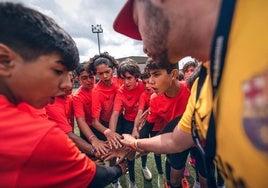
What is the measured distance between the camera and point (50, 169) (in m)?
1.40

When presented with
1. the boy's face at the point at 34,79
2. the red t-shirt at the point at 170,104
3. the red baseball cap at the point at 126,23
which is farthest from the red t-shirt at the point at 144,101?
the boy's face at the point at 34,79

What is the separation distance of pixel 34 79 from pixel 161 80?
8.13 ft

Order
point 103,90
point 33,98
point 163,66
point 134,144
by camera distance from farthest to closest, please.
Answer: point 103,90, point 134,144, point 163,66, point 33,98

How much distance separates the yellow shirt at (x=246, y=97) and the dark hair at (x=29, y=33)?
100 cm

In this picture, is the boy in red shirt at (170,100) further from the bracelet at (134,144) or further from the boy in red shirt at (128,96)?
the bracelet at (134,144)

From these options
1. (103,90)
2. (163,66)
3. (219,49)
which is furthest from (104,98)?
(219,49)

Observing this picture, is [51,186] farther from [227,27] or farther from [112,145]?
[112,145]

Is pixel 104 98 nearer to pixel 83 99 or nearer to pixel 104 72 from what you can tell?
pixel 83 99

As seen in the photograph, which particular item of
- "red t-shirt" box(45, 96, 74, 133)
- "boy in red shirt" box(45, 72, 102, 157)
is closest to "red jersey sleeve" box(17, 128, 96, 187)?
"boy in red shirt" box(45, 72, 102, 157)

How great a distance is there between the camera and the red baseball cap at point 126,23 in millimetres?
1439

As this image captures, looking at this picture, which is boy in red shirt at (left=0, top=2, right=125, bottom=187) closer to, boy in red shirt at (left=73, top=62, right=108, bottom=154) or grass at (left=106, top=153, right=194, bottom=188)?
boy in red shirt at (left=73, top=62, right=108, bottom=154)

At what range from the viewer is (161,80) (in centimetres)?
375

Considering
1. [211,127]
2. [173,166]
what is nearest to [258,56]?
[211,127]

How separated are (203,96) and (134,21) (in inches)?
23.8
